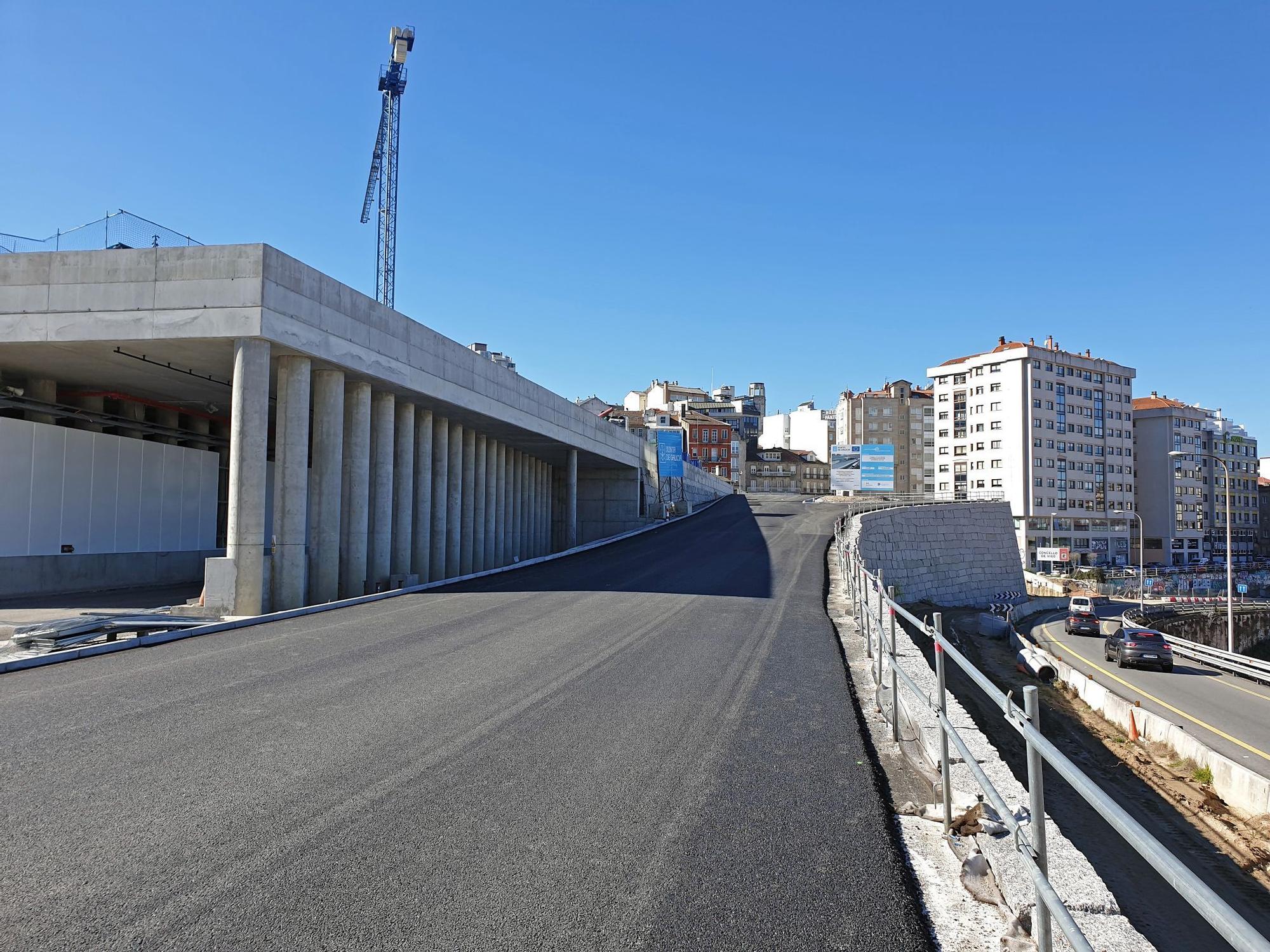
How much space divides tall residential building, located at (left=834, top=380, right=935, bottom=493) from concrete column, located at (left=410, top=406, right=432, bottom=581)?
9245 cm

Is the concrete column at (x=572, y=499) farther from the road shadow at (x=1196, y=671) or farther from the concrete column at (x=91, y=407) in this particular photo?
the road shadow at (x=1196, y=671)

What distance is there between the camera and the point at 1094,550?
91125 millimetres

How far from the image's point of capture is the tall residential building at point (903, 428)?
4328 inches

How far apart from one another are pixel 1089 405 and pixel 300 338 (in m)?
98.4

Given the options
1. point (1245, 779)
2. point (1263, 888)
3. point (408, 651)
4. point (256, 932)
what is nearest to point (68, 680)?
point (408, 651)

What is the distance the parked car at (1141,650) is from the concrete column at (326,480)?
30.5m

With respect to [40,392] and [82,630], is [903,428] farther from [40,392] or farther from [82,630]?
[82,630]

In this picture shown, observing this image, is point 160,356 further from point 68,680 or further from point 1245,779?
point 1245,779

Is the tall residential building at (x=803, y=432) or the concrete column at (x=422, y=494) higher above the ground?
the tall residential building at (x=803, y=432)

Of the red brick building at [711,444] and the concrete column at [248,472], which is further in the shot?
the red brick building at [711,444]

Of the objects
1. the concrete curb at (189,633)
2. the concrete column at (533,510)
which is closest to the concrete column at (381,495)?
the concrete curb at (189,633)

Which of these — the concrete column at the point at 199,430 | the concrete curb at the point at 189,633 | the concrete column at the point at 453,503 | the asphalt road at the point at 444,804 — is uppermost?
the concrete column at the point at 199,430

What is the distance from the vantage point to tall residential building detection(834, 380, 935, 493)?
109938 millimetres

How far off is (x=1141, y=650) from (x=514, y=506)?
2864cm
